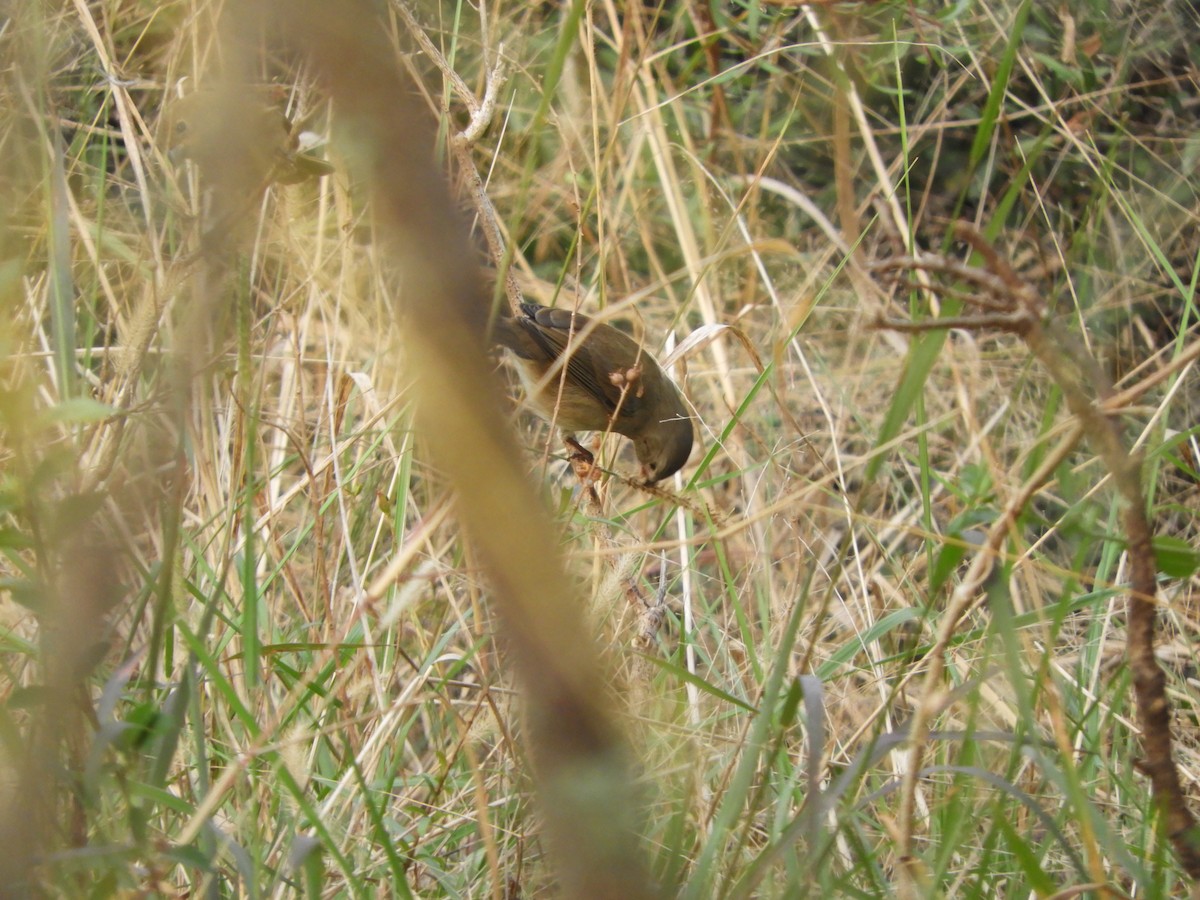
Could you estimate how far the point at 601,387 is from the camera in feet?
12.9

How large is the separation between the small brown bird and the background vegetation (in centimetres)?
19

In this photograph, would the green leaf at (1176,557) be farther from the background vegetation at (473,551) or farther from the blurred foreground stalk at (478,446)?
the blurred foreground stalk at (478,446)

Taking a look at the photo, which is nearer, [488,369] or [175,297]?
[488,369]

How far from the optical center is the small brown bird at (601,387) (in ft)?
11.7

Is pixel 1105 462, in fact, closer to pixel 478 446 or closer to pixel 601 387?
pixel 478 446

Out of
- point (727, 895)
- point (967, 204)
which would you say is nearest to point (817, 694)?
point (727, 895)

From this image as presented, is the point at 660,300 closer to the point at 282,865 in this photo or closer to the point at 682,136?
the point at 682,136

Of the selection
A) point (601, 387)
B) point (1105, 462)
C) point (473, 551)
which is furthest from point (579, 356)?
point (473, 551)

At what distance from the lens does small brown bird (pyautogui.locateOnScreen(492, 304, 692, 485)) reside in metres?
3.56

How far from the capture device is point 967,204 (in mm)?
5445

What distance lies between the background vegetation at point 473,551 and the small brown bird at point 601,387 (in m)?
0.19

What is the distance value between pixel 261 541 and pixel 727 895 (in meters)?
1.56

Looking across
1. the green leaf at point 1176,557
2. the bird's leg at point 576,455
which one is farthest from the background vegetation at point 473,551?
the bird's leg at point 576,455

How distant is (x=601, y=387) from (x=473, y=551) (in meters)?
3.25
